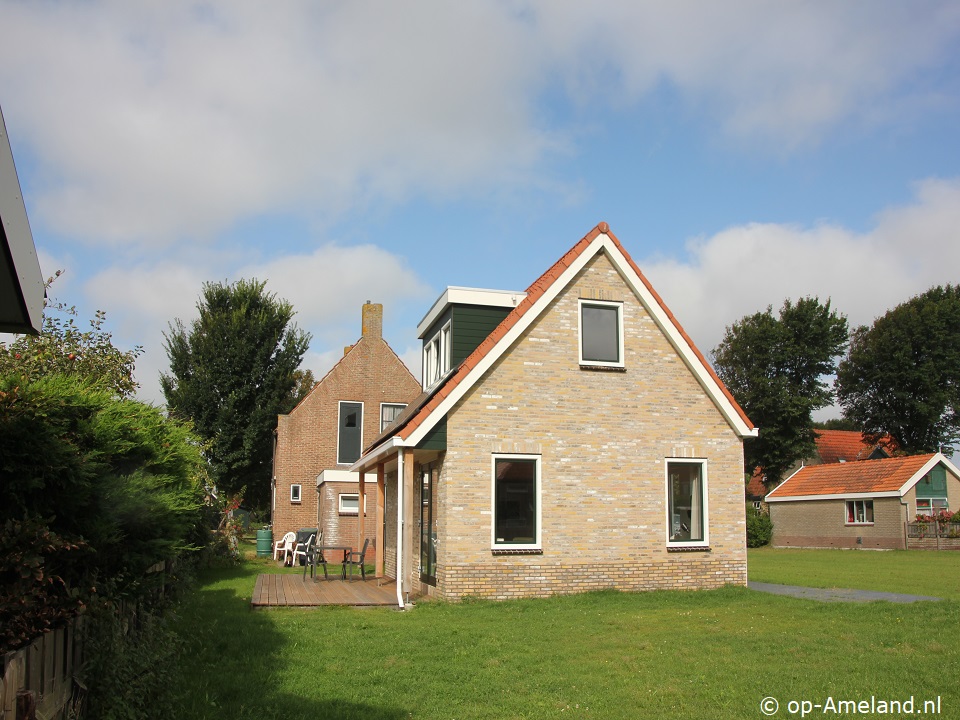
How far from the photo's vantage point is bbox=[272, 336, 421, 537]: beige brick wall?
31.6 meters

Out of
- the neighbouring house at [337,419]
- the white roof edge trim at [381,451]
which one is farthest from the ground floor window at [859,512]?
the white roof edge trim at [381,451]

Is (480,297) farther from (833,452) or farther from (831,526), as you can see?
(833,452)

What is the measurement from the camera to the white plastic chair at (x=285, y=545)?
87.8ft

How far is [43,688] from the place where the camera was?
5418mm

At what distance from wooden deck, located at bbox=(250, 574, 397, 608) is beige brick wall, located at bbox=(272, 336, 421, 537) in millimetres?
11490

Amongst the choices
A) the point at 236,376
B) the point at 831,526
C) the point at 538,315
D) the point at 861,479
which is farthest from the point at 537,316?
the point at 831,526

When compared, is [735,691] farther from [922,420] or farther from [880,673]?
[922,420]

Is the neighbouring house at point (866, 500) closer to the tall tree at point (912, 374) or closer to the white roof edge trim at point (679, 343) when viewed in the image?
the tall tree at point (912, 374)

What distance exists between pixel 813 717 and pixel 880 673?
1.80 meters

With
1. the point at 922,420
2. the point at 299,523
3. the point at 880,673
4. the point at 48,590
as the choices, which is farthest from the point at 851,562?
the point at 922,420

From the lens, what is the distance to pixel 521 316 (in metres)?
16.3

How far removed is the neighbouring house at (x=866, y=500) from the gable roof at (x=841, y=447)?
1528 centimetres

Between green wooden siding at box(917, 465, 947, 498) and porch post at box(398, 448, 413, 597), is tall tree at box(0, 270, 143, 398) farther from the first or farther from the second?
green wooden siding at box(917, 465, 947, 498)

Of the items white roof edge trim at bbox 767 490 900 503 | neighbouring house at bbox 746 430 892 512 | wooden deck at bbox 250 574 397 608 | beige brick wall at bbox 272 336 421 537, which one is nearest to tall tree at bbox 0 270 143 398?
wooden deck at bbox 250 574 397 608
